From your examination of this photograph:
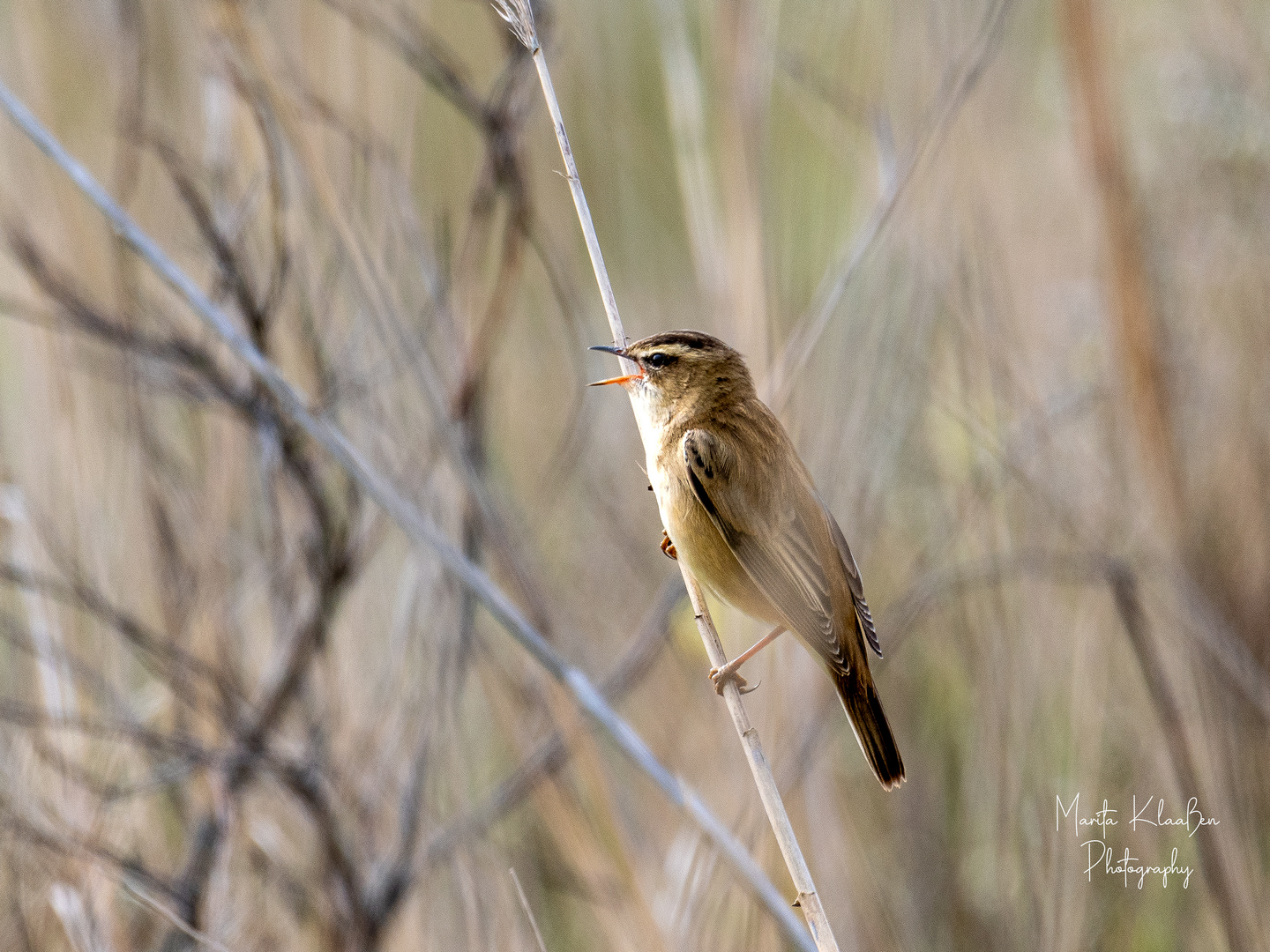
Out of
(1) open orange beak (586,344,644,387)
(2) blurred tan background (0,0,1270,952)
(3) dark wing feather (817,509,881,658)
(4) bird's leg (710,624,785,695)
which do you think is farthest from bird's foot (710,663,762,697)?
(1) open orange beak (586,344,644,387)

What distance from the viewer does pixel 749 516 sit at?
2795mm

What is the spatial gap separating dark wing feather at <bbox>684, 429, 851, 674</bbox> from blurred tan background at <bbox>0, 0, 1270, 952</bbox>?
0.63 ft

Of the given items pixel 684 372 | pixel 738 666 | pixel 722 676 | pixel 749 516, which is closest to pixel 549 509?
pixel 684 372

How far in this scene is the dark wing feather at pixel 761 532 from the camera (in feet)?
8.86

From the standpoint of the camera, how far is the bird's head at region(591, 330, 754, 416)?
2.89 metres

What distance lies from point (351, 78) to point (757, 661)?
188 centimetres

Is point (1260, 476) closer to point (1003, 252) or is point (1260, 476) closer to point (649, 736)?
point (1003, 252)

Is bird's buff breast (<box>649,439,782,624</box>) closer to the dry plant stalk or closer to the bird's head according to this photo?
the bird's head

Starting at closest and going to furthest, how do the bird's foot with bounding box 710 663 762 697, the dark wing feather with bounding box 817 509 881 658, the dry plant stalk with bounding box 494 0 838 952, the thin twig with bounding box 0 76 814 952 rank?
1. the dry plant stalk with bounding box 494 0 838 952
2. the thin twig with bounding box 0 76 814 952
3. the bird's foot with bounding box 710 663 762 697
4. the dark wing feather with bounding box 817 509 881 658

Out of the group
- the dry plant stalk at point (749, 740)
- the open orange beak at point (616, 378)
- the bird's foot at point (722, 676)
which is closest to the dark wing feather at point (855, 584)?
the bird's foot at point (722, 676)

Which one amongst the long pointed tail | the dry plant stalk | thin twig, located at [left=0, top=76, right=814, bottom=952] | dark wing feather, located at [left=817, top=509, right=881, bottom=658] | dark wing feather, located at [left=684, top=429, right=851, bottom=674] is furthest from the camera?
dark wing feather, located at [left=817, top=509, right=881, bottom=658]

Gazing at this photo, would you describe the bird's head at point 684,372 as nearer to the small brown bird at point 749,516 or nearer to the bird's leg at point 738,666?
the small brown bird at point 749,516

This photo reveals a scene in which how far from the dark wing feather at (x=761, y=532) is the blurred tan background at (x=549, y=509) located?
0.19m

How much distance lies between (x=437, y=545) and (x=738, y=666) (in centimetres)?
74
